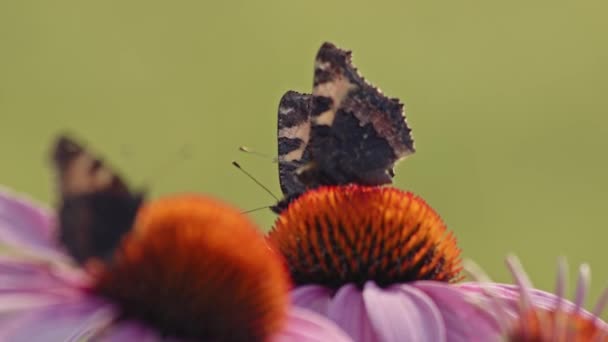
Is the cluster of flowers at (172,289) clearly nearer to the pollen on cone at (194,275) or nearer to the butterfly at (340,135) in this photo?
the pollen on cone at (194,275)

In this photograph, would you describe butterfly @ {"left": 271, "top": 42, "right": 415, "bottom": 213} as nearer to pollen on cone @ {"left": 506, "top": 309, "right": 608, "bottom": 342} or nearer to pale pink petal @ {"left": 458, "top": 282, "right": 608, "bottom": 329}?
pale pink petal @ {"left": 458, "top": 282, "right": 608, "bottom": 329}

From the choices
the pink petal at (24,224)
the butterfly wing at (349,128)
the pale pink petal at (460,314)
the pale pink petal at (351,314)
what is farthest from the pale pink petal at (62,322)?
the butterfly wing at (349,128)

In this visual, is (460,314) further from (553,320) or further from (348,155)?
(348,155)

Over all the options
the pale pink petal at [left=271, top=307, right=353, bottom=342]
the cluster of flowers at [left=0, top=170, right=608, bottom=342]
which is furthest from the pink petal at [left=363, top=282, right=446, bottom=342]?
the pale pink petal at [left=271, top=307, right=353, bottom=342]

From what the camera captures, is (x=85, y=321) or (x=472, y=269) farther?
(x=472, y=269)

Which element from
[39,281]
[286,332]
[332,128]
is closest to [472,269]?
[286,332]

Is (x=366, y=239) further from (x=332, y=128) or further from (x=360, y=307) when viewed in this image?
(x=332, y=128)

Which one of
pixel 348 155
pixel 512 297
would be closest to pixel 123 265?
pixel 512 297
